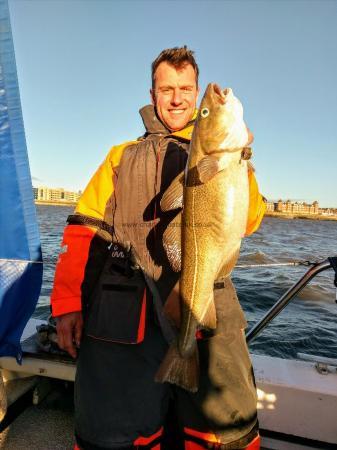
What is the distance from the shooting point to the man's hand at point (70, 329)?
8.55ft

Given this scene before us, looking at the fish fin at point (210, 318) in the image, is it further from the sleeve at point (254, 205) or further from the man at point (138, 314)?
the sleeve at point (254, 205)

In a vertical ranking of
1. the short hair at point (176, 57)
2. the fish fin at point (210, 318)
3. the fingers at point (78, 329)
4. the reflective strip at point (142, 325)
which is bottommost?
the fingers at point (78, 329)

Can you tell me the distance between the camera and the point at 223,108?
7.09 feet

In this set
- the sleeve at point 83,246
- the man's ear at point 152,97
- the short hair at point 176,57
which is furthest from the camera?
the man's ear at point 152,97

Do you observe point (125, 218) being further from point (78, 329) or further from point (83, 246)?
point (78, 329)

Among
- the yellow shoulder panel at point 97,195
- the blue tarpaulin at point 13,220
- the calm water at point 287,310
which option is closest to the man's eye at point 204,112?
the yellow shoulder panel at point 97,195

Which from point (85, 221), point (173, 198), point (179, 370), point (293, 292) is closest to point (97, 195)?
point (85, 221)

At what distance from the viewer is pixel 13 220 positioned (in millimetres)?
3061

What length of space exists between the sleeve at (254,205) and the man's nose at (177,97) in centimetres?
89

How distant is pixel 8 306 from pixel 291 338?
7283mm

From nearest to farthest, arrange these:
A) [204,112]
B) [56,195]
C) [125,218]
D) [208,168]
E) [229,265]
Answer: [208,168] < [204,112] < [229,265] < [125,218] < [56,195]

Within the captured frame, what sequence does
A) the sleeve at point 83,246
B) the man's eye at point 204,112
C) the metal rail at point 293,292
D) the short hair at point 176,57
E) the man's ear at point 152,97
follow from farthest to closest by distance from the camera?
the metal rail at point 293,292
the man's ear at point 152,97
the short hair at point 176,57
the sleeve at point 83,246
the man's eye at point 204,112

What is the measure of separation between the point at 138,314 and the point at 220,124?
1.41m

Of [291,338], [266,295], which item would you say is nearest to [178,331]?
[291,338]
